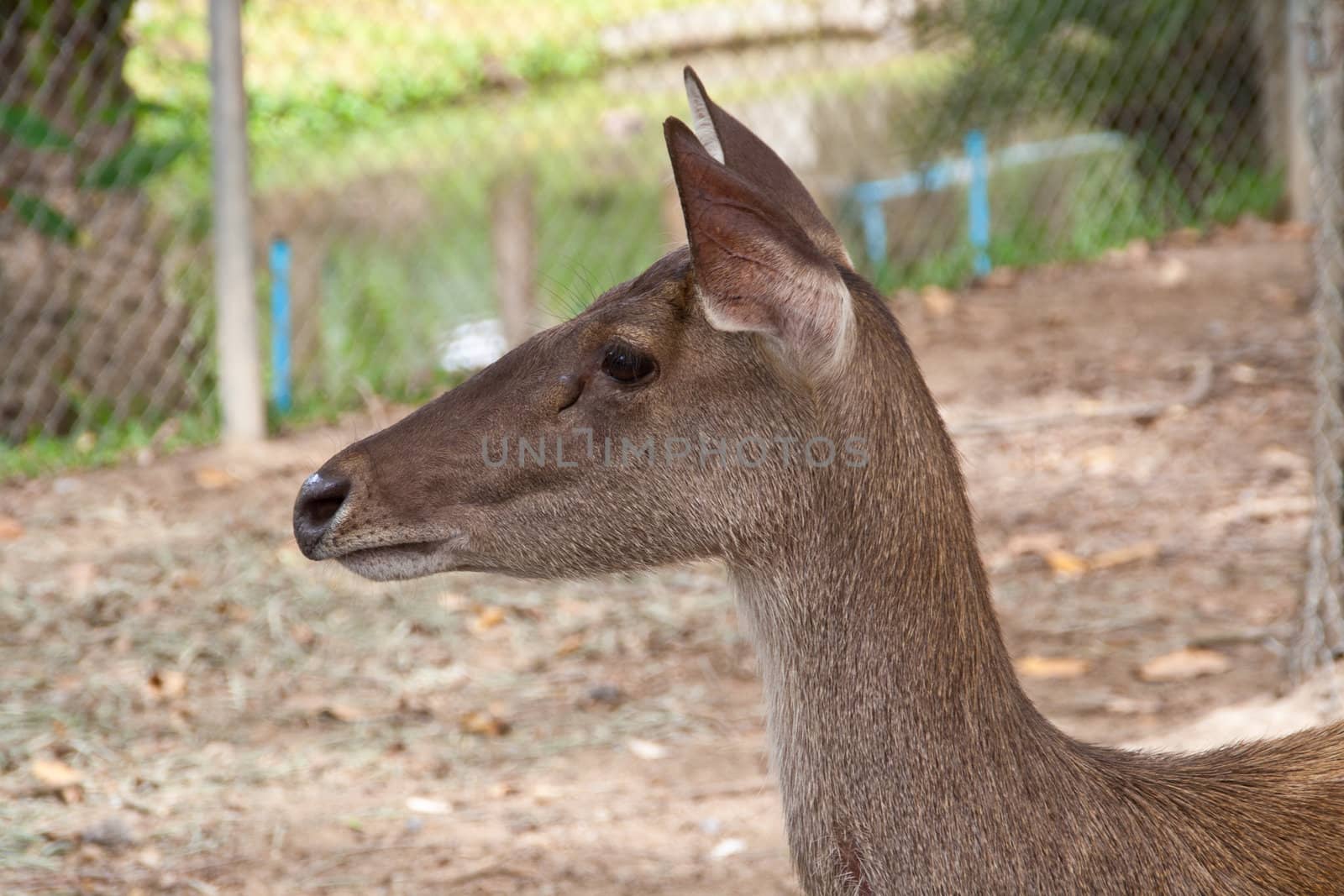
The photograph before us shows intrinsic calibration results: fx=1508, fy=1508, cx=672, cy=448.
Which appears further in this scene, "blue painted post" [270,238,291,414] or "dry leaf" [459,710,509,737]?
"blue painted post" [270,238,291,414]

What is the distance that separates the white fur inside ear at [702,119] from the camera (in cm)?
252

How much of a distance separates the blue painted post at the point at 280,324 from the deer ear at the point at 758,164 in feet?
14.1

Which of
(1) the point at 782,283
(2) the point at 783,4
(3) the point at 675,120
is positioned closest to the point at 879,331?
(1) the point at 782,283

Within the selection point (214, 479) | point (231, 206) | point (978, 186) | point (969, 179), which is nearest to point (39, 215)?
point (231, 206)

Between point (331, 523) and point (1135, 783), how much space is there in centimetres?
128

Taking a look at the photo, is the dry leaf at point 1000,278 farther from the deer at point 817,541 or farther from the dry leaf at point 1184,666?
the deer at point 817,541

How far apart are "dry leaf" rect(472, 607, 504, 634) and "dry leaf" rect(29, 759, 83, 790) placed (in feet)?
4.40

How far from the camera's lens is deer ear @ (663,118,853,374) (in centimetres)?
196

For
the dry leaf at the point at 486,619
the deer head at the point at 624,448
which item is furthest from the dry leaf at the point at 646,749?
the deer head at the point at 624,448

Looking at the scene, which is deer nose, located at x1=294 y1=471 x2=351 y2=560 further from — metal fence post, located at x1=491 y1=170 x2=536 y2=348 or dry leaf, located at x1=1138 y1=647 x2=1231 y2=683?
metal fence post, located at x1=491 y1=170 x2=536 y2=348

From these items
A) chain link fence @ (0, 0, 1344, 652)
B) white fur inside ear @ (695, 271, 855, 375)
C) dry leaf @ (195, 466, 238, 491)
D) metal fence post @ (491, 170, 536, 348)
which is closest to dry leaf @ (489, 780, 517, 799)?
white fur inside ear @ (695, 271, 855, 375)

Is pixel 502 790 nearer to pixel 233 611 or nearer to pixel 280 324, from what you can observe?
pixel 233 611

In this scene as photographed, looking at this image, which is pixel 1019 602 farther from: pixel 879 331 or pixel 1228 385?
pixel 879 331

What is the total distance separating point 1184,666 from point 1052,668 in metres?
0.35
